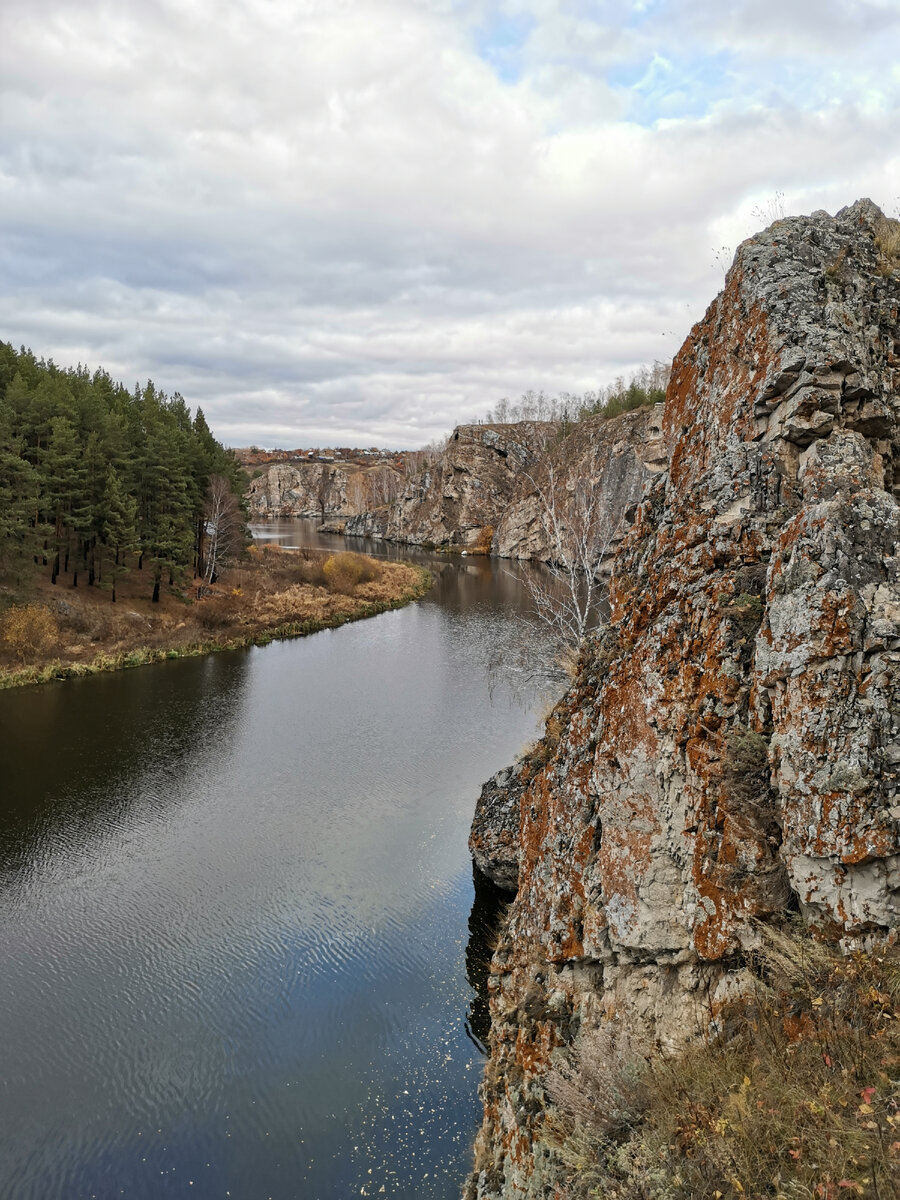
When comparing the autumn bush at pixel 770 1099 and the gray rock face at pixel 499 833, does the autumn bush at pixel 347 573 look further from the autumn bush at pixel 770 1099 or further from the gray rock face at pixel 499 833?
the autumn bush at pixel 770 1099

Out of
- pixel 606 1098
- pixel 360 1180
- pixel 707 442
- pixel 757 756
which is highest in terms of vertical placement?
pixel 707 442

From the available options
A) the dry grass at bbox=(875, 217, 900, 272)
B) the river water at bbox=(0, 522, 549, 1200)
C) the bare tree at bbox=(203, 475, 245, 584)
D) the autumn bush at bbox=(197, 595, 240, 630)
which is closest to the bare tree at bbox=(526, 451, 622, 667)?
the river water at bbox=(0, 522, 549, 1200)

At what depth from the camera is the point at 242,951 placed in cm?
1218

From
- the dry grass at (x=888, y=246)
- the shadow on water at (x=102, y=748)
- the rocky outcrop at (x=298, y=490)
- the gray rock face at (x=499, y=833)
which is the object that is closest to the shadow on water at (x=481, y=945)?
the gray rock face at (x=499, y=833)

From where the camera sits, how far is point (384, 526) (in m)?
111

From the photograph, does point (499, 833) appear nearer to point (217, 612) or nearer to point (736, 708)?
point (736, 708)

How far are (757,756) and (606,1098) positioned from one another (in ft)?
9.24

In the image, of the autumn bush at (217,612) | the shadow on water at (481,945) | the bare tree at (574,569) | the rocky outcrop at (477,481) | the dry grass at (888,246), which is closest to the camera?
the dry grass at (888,246)

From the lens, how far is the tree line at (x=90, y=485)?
30.5 m

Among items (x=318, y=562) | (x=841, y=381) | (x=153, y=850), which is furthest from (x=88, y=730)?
(x=318, y=562)

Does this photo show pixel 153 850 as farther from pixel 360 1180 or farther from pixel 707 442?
pixel 707 442

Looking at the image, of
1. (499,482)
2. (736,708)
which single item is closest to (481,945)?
(736,708)

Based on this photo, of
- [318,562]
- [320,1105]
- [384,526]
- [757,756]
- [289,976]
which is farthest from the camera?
[384,526]

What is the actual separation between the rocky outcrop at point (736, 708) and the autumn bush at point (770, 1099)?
28 centimetres
